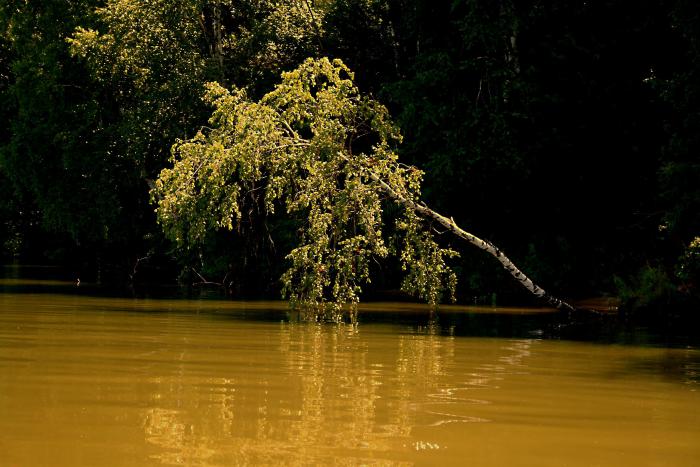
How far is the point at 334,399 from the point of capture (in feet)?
39.7

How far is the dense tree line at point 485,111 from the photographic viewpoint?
32.2 metres

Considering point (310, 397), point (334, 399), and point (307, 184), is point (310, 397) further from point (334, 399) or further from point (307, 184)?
point (307, 184)

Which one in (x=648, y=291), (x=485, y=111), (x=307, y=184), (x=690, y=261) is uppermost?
(x=485, y=111)

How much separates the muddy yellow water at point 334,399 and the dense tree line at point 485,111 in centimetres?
1000

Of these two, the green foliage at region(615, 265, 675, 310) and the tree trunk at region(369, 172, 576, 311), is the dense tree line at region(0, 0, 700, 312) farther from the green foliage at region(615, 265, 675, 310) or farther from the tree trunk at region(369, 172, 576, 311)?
the tree trunk at region(369, 172, 576, 311)

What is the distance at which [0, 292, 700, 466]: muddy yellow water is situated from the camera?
365 inches

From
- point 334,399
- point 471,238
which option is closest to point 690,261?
point 471,238

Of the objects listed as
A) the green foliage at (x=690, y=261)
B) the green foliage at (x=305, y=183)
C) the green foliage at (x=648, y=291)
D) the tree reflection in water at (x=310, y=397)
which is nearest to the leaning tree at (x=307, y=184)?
the green foliage at (x=305, y=183)

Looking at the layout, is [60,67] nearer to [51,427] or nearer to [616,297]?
[616,297]

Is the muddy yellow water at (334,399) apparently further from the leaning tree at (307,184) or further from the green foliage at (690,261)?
the green foliage at (690,261)

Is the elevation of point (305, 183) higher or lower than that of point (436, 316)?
higher

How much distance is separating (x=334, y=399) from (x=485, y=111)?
76.4 ft

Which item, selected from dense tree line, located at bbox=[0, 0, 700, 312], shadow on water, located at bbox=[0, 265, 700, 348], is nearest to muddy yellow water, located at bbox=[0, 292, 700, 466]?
shadow on water, located at bbox=[0, 265, 700, 348]

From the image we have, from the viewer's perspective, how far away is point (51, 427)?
10.0m
